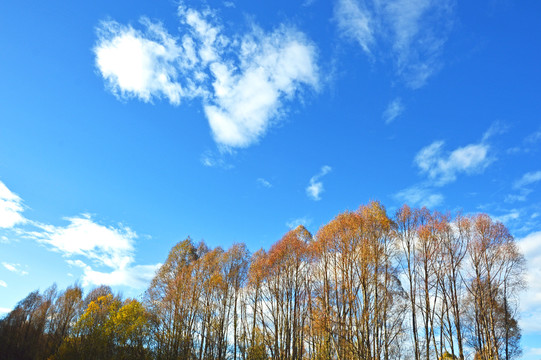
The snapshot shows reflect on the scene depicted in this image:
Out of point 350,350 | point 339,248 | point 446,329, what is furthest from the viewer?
point 339,248

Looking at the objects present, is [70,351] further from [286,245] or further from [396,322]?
[396,322]

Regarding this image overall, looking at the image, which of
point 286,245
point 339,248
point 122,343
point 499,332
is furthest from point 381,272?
point 122,343

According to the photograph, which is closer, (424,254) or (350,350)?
(350,350)

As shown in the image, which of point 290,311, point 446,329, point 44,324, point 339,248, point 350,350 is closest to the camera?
point 350,350

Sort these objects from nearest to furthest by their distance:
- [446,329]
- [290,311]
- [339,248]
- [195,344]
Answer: [446,329] → [339,248] → [290,311] → [195,344]

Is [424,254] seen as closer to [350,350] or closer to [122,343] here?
[350,350]

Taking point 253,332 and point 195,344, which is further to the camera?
point 195,344

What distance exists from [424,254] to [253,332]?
55.5 ft

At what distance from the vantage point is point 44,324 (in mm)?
65375

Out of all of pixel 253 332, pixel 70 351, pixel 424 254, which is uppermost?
pixel 424 254

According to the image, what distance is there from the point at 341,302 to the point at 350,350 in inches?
166

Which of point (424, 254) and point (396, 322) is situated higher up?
point (424, 254)

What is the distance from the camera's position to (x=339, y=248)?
26.1 m

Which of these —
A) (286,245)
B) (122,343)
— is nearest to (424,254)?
(286,245)
